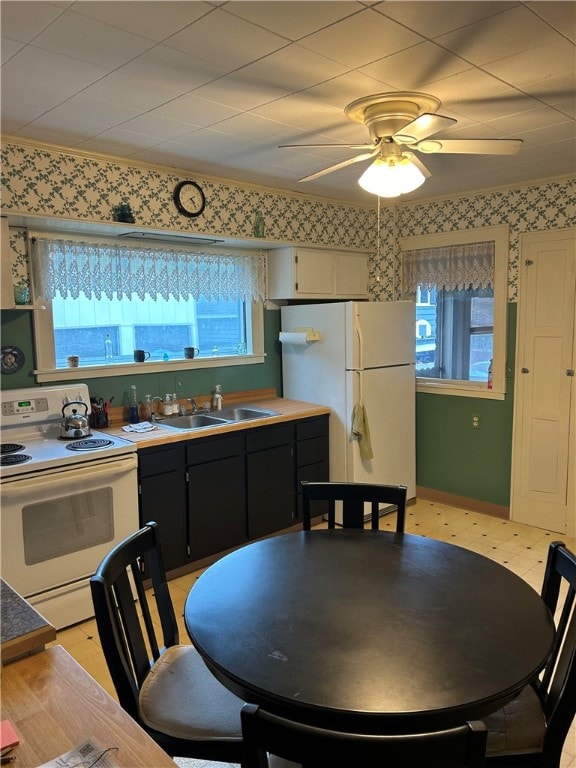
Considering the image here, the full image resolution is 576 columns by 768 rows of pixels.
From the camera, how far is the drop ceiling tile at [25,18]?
1634mm

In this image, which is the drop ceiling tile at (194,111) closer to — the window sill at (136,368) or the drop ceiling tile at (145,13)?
the drop ceiling tile at (145,13)

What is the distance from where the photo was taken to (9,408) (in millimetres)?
3074

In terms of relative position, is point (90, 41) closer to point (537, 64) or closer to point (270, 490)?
point (537, 64)

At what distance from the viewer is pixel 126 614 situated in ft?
5.62

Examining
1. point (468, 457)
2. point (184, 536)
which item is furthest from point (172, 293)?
point (468, 457)

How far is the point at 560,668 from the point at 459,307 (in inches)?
132

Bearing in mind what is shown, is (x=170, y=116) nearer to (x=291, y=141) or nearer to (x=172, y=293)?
(x=291, y=141)

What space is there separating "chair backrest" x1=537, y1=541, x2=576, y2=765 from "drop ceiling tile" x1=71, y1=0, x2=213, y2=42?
200 cm

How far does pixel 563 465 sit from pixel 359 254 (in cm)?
229

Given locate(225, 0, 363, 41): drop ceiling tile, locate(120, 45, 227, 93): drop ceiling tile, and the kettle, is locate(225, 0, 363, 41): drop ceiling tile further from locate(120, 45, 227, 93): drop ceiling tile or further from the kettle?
the kettle

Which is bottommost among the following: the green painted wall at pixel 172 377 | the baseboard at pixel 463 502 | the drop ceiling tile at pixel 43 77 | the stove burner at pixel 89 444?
the baseboard at pixel 463 502

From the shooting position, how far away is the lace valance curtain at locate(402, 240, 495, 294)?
4.32m

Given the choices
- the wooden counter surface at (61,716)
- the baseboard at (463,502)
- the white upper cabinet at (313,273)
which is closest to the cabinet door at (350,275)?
the white upper cabinet at (313,273)

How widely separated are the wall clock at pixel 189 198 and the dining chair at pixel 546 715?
9.40 feet
